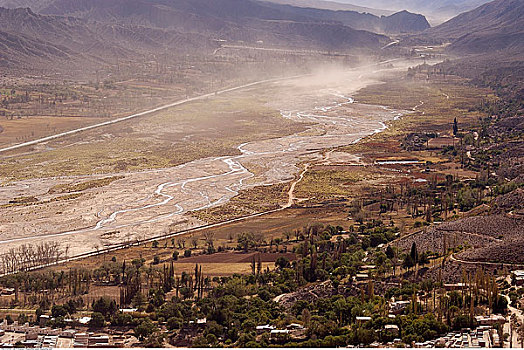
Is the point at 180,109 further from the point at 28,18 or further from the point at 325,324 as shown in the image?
the point at 28,18

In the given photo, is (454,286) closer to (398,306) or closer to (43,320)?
(398,306)

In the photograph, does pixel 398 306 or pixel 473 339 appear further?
pixel 398 306

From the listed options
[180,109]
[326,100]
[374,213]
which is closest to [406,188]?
[374,213]

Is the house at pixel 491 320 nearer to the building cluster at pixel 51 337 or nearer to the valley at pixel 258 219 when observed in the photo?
the valley at pixel 258 219

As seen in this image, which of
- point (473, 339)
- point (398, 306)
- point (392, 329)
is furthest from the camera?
point (398, 306)

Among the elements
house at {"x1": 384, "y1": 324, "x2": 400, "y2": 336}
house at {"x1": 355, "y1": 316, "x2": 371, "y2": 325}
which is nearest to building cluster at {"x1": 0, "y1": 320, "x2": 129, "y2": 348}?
house at {"x1": 355, "y1": 316, "x2": 371, "y2": 325}

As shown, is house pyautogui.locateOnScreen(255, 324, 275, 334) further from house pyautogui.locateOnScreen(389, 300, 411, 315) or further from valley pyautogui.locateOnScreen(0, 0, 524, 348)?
house pyautogui.locateOnScreen(389, 300, 411, 315)

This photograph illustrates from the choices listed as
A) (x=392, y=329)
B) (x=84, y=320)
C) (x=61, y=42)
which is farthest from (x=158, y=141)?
(x=61, y=42)

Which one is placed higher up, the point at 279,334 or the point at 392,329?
the point at 392,329
